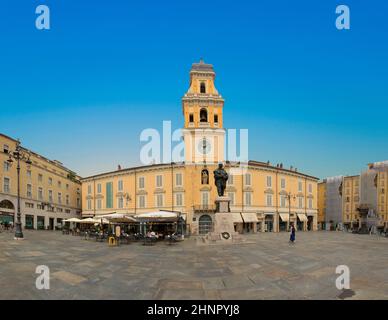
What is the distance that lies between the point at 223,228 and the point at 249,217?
19.0 meters

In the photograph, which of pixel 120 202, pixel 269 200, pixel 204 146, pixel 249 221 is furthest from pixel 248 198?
pixel 120 202

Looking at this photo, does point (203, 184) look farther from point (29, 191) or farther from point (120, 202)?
point (29, 191)

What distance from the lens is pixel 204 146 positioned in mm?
38625

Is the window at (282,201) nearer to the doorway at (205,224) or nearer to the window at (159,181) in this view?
the doorway at (205,224)

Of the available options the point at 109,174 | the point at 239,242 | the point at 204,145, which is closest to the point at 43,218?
the point at 109,174

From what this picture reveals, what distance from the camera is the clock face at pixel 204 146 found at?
38.5 m

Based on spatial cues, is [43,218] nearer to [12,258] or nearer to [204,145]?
[204,145]

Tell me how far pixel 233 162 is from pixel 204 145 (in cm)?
537

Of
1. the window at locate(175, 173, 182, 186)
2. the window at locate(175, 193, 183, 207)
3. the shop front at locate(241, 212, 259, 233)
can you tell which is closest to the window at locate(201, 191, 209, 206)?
the window at locate(175, 193, 183, 207)

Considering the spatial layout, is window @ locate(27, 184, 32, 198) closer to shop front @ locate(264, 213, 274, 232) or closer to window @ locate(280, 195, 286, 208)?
shop front @ locate(264, 213, 274, 232)

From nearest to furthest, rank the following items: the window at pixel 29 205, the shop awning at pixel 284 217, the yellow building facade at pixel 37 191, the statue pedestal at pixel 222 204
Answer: the statue pedestal at pixel 222 204 → the yellow building facade at pixel 37 191 → the shop awning at pixel 284 217 → the window at pixel 29 205

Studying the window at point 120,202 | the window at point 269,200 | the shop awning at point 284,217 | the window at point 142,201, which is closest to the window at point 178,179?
the window at point 142,201

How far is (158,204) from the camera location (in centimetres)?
3925

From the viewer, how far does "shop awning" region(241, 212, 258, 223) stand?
37.6 m
